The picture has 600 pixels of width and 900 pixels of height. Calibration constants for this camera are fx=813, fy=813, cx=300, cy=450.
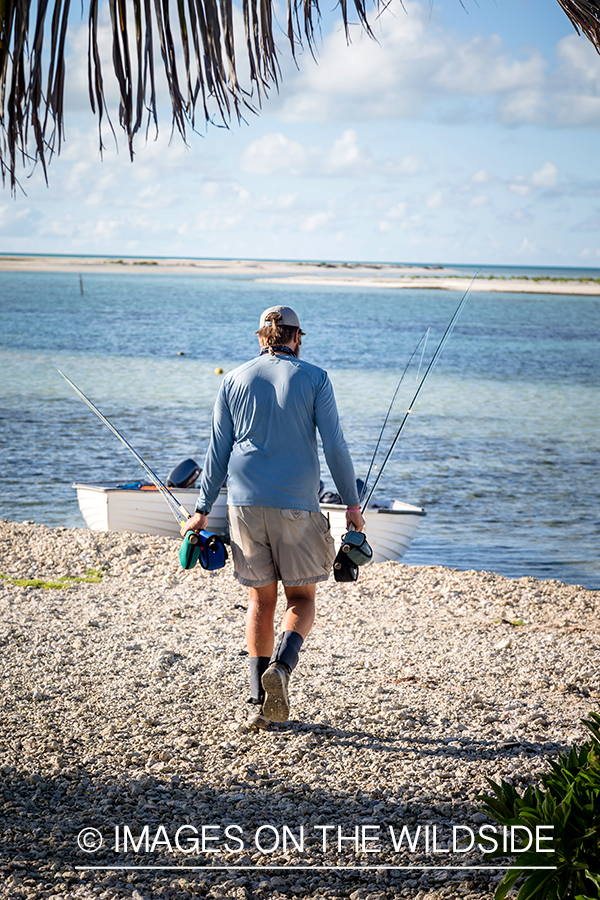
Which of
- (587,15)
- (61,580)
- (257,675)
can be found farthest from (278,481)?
(61,580)

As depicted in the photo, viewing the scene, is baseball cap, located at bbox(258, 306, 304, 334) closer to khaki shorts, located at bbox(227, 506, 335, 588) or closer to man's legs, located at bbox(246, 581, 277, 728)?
khaki shorts, located at bbox(227, 506, 335, 588)

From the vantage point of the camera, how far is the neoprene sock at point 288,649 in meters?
3.85

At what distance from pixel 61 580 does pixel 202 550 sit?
10.4ft

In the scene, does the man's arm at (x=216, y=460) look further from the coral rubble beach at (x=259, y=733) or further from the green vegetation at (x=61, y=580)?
the green vegetation at (x=61, y=580)

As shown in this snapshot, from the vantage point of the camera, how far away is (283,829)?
3.09 meters

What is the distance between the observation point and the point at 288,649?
12.7ft

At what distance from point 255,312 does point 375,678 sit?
63373mm

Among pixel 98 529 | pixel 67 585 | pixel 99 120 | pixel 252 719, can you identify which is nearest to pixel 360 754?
pixel 252 719

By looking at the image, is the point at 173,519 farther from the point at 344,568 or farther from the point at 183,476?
the point at 344,568

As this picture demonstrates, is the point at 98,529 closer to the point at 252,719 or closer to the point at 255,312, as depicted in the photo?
the point at 252,719

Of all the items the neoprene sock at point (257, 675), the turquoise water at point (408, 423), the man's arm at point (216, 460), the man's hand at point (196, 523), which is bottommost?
the turquoise water at point (408, 423)

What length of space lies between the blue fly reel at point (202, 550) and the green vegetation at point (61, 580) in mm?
2839

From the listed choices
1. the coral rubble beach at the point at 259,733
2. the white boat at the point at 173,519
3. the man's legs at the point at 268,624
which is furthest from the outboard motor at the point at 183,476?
the man's legs at the point at 268,624

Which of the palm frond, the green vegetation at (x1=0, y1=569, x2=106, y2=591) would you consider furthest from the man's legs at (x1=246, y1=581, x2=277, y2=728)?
the green vegetation at (x1=0, y1=569, x2=106, y2=591)
